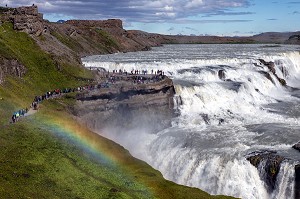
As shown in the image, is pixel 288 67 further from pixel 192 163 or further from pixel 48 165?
pixel 48 165

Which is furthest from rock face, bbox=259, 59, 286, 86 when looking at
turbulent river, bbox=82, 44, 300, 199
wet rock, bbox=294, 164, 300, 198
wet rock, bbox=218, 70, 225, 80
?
wet rock, bbox=294, 164, 300, 198

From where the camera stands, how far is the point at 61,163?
112 feet

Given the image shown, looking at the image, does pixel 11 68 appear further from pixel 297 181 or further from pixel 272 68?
pixel 272 68

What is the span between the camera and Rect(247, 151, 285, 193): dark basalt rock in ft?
122

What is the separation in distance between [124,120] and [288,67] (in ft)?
197

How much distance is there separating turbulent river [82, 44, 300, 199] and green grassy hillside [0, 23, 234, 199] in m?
5.89

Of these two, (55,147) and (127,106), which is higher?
(127,106)

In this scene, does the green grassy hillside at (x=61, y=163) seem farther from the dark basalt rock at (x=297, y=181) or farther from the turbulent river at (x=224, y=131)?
the dark basalt rock at (x=297, y=181)

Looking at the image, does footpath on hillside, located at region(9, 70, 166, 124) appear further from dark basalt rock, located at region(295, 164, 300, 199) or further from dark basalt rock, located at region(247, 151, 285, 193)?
dark basalt rock, located at region(295, 164, 300, 199)

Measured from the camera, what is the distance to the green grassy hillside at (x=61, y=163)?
29.6 metres

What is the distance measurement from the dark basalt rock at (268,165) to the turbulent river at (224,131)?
0.49 m

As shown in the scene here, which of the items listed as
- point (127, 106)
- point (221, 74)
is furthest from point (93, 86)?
point (221, 74)

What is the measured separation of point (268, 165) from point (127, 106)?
27.5 m

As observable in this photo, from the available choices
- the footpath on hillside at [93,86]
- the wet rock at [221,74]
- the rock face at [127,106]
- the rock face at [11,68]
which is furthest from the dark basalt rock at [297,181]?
the wet rock at [221,74]
